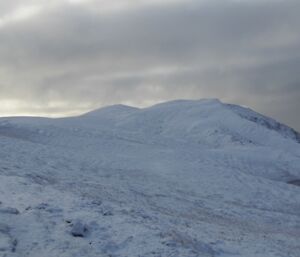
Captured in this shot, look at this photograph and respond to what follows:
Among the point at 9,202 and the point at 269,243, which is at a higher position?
the point at 9,202

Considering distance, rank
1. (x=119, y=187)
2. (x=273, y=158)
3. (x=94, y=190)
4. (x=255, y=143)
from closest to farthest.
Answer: (x=94, y=190) → (x=119, y=187) → (x=273, y=158) → (x=255, y=143)

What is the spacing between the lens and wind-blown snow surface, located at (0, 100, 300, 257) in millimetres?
14508

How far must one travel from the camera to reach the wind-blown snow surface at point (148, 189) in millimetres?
14508

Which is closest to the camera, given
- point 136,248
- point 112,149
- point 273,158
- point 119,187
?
point 136,248

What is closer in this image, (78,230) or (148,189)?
(78,230)

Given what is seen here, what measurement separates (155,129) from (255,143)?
354 inches

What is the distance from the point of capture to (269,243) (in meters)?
18.3

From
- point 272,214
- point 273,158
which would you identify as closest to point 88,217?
point 272,214

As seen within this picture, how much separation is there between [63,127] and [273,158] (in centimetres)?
1433

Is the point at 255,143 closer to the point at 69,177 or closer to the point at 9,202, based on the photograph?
the point at 69,177

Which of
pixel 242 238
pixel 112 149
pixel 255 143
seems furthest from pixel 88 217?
pixel 255 143

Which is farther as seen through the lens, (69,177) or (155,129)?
(155,129)

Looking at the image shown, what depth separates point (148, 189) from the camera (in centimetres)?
2841

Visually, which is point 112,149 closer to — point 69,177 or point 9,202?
point 69,177
